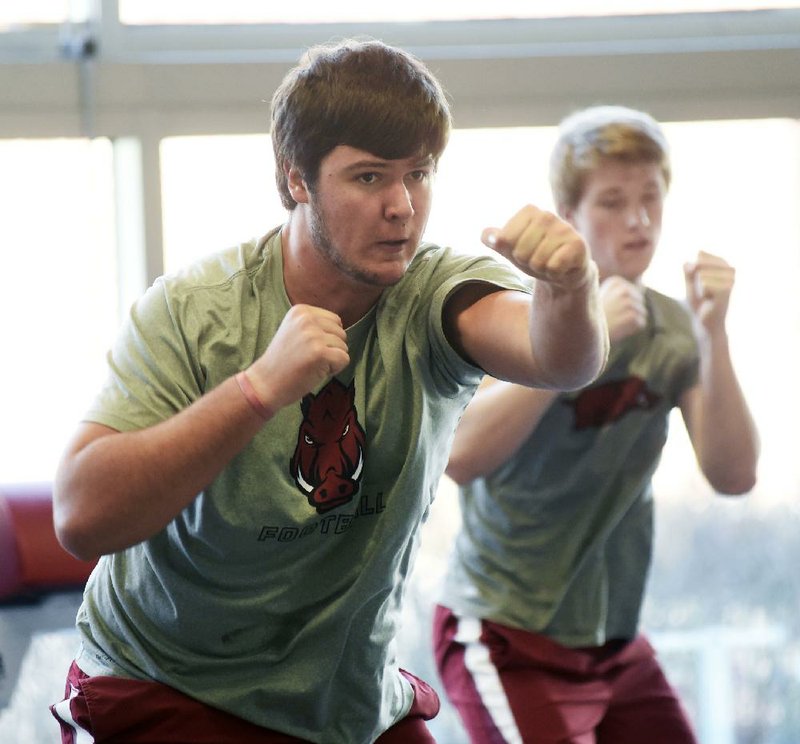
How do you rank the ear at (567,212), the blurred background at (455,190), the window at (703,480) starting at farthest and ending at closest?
the window at (703,480) < the blurred background at (455,190) < the ear at (567,212)

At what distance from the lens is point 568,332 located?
122 cm

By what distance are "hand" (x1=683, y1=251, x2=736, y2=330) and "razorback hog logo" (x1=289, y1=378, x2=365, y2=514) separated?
79 cm

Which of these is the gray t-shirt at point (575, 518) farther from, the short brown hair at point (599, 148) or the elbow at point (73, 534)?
the elbow at point (73, 534)

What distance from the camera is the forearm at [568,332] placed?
121cm

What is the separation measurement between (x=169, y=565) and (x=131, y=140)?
3.62 ft

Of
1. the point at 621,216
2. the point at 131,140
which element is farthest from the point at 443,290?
the point at 131,140

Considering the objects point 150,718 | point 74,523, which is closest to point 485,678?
point 150,718

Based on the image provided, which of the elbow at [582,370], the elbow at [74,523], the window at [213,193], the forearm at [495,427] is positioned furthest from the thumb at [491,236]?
the window at [213,193]

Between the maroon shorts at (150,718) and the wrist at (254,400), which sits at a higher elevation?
the wrist at (254,400)

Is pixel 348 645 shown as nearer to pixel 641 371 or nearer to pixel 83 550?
pixel 83 550

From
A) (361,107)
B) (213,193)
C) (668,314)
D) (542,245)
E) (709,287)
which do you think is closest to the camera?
(542,245)

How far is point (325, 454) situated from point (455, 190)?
114 cm

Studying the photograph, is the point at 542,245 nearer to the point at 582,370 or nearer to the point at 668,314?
the point at 582,370

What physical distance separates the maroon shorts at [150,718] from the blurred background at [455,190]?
2.25 feet
